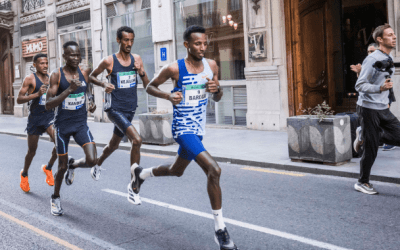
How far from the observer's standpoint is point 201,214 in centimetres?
531

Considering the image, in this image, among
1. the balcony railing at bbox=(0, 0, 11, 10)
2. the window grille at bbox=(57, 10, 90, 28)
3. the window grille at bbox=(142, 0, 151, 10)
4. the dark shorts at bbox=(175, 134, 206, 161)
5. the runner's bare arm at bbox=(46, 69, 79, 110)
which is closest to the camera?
the dark shorts at bbox=(175, 134, 206, 161)

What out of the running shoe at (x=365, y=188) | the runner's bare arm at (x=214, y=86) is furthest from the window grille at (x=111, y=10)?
the runner's bare arm at (x=214, y=86)

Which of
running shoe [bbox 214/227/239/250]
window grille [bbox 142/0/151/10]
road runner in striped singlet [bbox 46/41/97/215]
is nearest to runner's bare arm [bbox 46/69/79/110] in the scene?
road runner in striped singlet [bbox 46/41/97/215]

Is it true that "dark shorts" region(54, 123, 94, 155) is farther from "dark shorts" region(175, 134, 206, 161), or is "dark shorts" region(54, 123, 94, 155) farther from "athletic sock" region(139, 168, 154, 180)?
"dark shorts" region(175, 134, 206, 161)

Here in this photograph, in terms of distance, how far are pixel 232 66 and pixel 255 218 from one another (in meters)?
9.93

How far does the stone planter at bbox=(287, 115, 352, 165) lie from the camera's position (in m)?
7.68

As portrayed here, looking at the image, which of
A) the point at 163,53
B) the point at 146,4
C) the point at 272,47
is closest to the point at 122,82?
the point at 272,47

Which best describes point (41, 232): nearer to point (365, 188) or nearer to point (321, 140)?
point (365, 188)

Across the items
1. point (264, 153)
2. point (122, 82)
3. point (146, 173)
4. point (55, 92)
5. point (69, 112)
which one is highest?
point (122, 82)

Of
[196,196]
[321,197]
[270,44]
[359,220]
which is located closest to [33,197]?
[196,196]

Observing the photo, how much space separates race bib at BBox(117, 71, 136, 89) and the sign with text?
1890 cm

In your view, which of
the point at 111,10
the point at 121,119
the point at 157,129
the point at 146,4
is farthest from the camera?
the point at 111,10

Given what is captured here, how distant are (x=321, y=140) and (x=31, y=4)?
857 inches

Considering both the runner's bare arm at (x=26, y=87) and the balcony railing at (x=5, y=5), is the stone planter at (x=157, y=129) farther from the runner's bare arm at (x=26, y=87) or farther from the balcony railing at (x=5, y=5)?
the balcony railing at (x=5, y=5)
